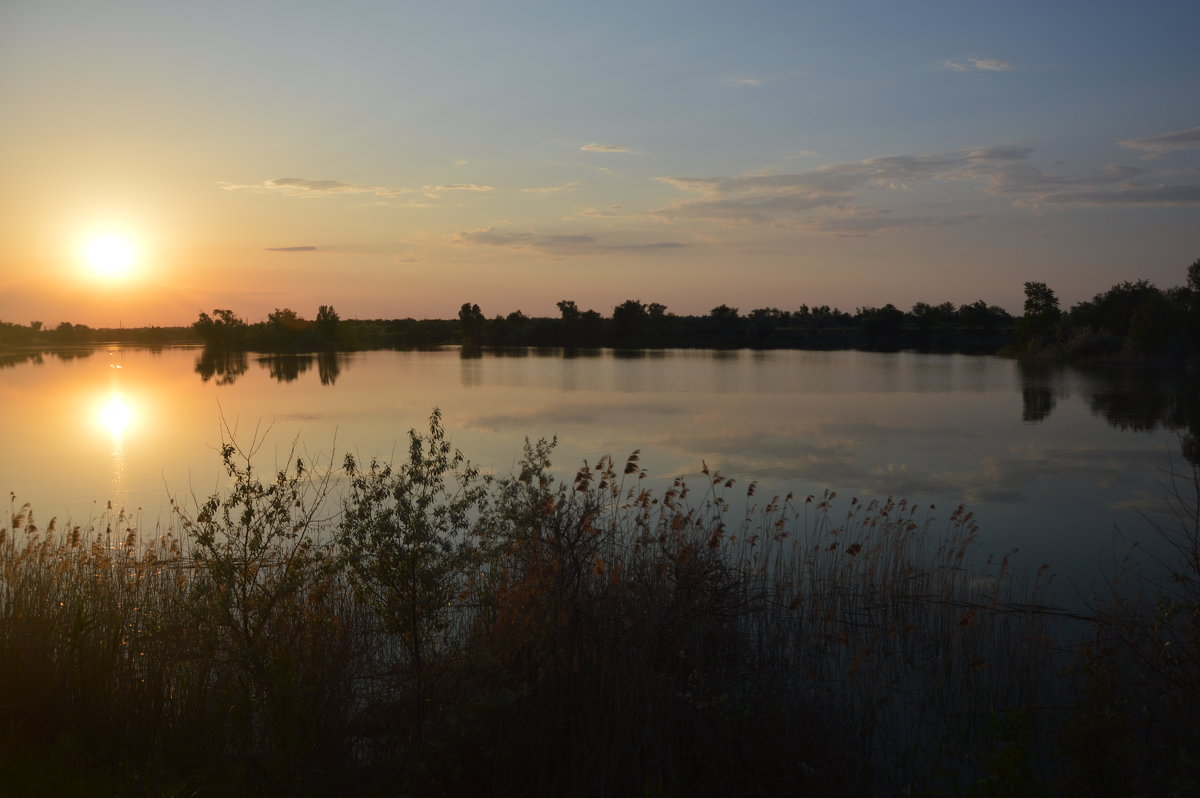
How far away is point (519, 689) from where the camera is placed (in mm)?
5328

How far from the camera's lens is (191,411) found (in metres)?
27.8

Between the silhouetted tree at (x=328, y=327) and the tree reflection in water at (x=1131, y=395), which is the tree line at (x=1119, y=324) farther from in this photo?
the silhouetted tree at (x=328, y=327)

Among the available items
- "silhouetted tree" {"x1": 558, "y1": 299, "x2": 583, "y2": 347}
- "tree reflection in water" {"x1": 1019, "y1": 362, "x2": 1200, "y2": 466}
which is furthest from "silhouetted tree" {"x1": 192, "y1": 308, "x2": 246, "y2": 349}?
"tree reflection in water" {"x1": 1019, "y1": 362, "x2": 1200, "y2": 466}

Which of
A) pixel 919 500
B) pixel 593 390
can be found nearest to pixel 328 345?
pixel 593 390

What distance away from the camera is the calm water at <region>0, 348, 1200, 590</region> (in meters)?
14.1

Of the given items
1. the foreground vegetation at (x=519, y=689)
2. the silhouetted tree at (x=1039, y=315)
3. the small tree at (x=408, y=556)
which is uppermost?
the silhouetted tree at (x=1039, y=315)

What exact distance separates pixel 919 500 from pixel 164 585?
10857 millimetres

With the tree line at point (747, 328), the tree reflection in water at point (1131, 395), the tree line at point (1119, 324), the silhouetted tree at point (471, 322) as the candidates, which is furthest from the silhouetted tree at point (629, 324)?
the tree reflection in water at point (1131, 395)

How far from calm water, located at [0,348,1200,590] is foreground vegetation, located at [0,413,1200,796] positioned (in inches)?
176

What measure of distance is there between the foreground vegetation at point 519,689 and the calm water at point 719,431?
176 inches

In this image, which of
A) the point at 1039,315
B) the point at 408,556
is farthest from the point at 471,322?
the point at 408,556

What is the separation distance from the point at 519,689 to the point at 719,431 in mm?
17128

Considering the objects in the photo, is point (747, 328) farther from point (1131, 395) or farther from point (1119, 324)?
point (1131, 395)

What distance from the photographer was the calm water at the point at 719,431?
14078mm
